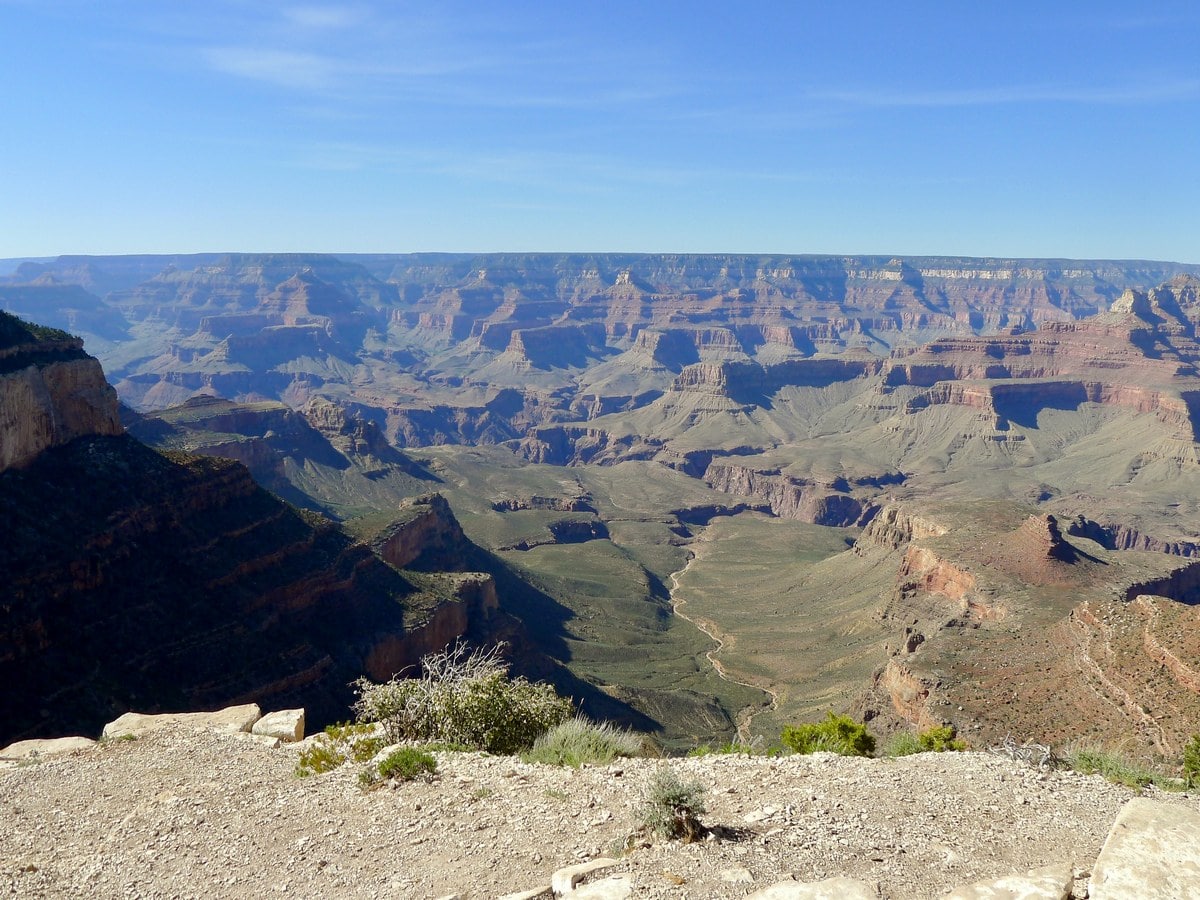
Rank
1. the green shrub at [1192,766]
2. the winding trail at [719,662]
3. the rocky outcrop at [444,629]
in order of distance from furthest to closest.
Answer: the winding trail at [719,662]
the rocky outcrop at [444,629]
the green shrub at [1192,766]

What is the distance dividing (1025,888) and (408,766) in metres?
11.7

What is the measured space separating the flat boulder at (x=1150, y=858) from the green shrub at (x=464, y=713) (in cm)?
1349

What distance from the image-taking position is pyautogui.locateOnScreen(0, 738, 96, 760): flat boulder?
22.1m

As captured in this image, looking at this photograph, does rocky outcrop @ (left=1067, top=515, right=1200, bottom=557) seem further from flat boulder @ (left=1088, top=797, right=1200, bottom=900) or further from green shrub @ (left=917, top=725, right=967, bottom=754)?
flat boulder @ (left=1088, top=797, right=1200, bottom=900)

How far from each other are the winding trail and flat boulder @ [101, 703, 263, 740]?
29670 millimetres

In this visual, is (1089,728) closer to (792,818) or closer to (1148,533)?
(792,818)

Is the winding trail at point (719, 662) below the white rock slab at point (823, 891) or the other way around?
below

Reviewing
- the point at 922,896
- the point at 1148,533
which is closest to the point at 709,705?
the point at 922,896

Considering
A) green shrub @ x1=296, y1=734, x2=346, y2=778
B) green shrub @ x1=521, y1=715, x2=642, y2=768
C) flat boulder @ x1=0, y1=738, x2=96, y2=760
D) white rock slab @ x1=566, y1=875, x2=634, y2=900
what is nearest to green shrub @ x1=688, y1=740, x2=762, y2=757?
green shrub @ x1=521, y1=715, x2=642, y2=768

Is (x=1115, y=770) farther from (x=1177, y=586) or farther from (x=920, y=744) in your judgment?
(x=1177, y=586)

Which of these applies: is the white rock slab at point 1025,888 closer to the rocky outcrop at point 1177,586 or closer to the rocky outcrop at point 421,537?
the rocky outcrop at point 1177,586

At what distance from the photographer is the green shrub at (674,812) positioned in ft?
42.9

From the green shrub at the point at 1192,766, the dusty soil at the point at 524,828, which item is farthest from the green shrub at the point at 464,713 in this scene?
the green shrub at the point at 1192,766

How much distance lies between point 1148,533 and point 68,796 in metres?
166
